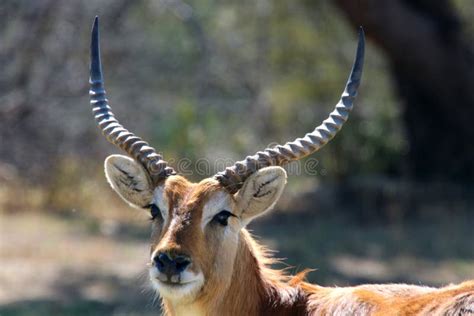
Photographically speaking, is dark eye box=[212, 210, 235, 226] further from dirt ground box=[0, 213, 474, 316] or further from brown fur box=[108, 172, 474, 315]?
dirt ground box=[0, 213, 474, 316]

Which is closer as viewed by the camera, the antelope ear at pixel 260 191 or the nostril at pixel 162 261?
the nostril at pixel 162 261

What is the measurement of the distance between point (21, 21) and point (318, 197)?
6.68 metres

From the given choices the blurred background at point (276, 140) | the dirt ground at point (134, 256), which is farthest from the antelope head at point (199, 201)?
the blurred background at point (276, 140)

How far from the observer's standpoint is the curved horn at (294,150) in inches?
296

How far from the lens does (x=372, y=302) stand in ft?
23.2

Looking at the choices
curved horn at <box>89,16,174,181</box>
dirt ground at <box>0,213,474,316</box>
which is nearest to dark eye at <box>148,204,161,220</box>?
curved horn at <box>89,16,174,181</box>

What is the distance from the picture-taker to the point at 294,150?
25.0ft

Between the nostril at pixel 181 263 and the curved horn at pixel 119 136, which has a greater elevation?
the curved horn at pixel 119 136

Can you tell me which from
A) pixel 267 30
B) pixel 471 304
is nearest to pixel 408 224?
pixel 267 30

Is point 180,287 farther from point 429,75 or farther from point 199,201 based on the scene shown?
A: point 429,75

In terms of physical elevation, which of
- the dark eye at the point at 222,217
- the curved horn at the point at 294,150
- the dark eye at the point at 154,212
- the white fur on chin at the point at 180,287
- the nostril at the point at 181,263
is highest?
the curved horn at the point at 294,150

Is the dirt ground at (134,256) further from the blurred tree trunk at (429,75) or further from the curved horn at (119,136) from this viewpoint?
the curved horn at (119,136)

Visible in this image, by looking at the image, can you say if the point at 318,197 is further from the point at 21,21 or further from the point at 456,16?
the point at 21,21

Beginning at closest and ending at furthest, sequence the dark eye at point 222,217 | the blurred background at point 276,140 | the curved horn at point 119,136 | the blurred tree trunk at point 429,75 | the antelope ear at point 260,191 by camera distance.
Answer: the dark eye at point 222,217 < the antelope ear at point 260,191 < the curved horn at point 119,136 < the blurred background at point 276,140 < the blurred tree trunk at point 429,75
